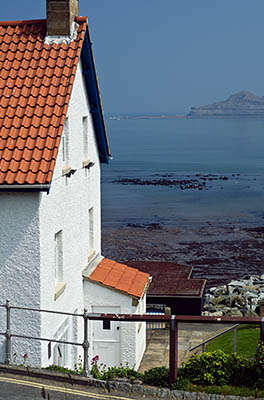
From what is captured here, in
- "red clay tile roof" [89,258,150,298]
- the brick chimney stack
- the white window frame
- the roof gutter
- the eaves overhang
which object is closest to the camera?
the roof gutter

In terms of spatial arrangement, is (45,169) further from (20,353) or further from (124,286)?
(124,286)

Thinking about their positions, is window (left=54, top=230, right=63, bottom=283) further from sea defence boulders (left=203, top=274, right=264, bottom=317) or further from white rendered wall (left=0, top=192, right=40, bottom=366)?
sea defence boulders (left=203, top=274, right=264, bottom=317)

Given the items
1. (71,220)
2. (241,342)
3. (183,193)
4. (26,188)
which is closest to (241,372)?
(26,188)

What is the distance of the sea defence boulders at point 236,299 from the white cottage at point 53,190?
1151cm

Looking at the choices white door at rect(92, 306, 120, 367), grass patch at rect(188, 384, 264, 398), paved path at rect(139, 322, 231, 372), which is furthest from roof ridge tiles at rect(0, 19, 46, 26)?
paved path at rect(139, 322, 231, 372)

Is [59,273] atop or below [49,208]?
below

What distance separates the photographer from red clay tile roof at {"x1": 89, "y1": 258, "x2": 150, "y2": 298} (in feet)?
66.9

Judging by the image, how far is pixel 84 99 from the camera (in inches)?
796

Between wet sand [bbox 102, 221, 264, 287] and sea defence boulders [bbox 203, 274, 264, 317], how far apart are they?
11.1ft

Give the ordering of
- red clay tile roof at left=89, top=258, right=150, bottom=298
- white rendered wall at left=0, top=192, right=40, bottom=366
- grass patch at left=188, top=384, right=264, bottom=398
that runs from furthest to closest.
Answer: red clay tile roof at left=89, top=258, right=150, bottom=298 < white rendered wall at left=0, top=192, right=40, bottom=366 < grass patch at left=188, top=384, right=264, bottom=398

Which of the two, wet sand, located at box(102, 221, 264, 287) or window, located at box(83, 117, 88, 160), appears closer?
window, located at box(83, 117, 88, 160)

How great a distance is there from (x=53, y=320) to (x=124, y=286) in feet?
15.4

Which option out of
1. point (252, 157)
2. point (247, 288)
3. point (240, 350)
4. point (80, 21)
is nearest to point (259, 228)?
point (247, 288)

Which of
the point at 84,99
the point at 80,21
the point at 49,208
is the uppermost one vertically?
the point at 80,21
